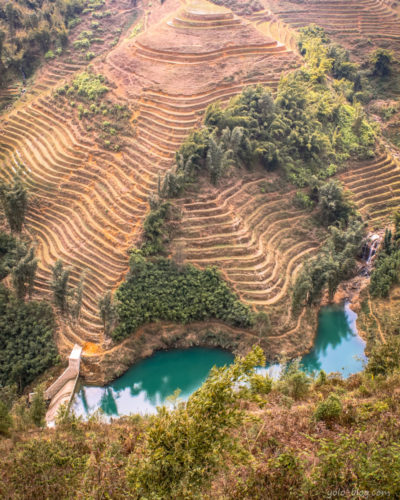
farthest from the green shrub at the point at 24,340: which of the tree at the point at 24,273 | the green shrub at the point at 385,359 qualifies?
the green shrub at the point at 385,359

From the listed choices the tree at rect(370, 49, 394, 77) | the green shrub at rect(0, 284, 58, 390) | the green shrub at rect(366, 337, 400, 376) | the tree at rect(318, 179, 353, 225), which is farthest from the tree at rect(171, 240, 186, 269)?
the tree at rect(370, 49, 394, 77)

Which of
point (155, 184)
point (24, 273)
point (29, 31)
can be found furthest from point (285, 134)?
point (29, 31)

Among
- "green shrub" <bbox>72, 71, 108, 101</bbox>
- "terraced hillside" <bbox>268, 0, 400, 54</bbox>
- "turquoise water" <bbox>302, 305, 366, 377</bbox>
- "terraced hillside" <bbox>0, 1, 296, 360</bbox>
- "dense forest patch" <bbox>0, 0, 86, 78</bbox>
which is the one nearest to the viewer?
"turquoise water" <bbox>302, 305, 366, 377</bbox>

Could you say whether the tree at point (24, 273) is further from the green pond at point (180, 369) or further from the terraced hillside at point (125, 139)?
the green pond at point (180, 369)

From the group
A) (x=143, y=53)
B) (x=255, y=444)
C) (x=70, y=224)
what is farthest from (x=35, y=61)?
(x=255, y=444)

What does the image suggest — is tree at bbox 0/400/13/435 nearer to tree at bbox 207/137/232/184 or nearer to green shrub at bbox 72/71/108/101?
tree at bbox 207/137/232/184

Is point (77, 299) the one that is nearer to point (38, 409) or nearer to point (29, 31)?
point (38, 409)
